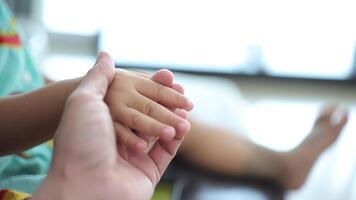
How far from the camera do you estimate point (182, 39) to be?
5.67 feet

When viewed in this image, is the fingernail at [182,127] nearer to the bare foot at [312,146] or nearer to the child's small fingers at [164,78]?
the child's small fingers at [164,78]

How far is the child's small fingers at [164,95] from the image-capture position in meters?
0.54

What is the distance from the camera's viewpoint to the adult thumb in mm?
514

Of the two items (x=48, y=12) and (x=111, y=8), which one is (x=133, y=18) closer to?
(x=111, y=8)

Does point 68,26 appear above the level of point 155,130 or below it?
below

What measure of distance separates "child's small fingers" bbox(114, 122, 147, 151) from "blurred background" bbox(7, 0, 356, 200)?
3.57 feet

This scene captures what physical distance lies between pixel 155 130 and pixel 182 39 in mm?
1253

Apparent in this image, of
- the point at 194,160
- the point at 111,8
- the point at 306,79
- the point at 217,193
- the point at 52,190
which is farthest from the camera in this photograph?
the point at 306,79

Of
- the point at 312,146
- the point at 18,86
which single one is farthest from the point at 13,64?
the point at 312,146

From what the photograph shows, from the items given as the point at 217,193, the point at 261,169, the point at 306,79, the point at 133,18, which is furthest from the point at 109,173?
the point at 306,79

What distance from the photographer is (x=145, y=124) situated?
0.51 meters

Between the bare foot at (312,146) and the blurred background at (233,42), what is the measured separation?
0.45 m

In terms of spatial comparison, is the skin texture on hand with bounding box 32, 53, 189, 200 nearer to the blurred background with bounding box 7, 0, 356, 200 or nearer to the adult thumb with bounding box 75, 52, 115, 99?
the adult thumb with bounding box 75, 52, 115, 99

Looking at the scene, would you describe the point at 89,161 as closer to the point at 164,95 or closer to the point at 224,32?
the point at 164,95
